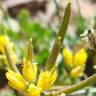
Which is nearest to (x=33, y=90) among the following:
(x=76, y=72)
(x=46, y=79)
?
(x=46, y=79)

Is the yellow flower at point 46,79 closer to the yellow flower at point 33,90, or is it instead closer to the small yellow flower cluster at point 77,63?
the yellow flower at point 33,90

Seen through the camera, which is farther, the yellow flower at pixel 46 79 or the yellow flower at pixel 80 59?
the yellow flower at pixel 80 59

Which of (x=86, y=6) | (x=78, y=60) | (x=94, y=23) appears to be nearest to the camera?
(x=78, y=60)

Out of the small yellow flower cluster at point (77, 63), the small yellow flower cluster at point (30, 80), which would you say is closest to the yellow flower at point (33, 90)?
the small yellow flower cluster at point (30, 80)

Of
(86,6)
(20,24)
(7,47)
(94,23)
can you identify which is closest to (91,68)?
(94,23)

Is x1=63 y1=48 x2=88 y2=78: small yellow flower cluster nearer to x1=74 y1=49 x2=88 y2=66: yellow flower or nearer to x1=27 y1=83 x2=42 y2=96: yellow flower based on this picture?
x1=74 y1=49 x2=88 y2=66: yellow flower

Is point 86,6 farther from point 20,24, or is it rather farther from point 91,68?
point 91,68
